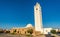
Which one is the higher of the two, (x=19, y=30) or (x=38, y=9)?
(x=38, y=9)

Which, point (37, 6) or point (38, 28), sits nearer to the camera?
point (38, 28)

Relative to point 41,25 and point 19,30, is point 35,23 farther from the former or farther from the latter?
point 19,30

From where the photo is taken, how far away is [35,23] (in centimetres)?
7556

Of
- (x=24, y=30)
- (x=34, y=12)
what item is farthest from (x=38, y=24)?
(x=24, y=30)

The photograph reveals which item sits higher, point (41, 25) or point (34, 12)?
point (34, 12)

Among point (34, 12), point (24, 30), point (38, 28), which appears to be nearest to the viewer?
point (24, 30)

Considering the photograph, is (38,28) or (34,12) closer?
(38,28)

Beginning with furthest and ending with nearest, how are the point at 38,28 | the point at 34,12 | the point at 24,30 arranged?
the point at 34,12, the point at 38,28, the point at 24,30

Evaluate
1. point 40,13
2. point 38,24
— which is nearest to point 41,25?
point 38,24

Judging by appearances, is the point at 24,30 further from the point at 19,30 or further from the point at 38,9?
the point at 38,9

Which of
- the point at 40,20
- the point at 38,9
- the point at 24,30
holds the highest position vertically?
the point at 38,9

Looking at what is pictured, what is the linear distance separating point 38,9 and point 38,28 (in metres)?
10.0

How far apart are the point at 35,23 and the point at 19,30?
2222 centimetres

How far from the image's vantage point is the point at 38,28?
2876 inches
